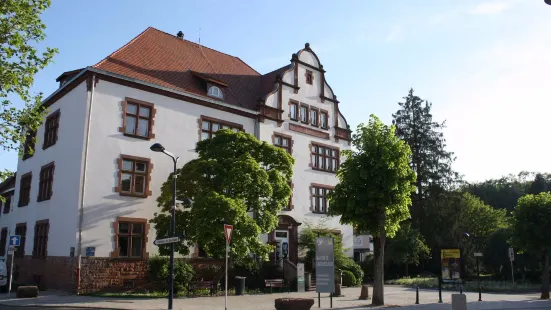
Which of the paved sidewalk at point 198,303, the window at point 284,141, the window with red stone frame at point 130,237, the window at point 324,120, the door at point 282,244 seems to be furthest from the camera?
the window at point 324,120

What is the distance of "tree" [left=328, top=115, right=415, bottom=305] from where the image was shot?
20844 millimetres

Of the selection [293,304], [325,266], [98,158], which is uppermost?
[98,158]

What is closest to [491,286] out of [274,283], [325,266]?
[274,283]

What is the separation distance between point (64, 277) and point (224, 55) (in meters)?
21.2

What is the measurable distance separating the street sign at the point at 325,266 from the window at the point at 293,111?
18.0 m

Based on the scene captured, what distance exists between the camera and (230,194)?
24125 mm

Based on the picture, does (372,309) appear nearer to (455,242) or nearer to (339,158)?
(339,158)

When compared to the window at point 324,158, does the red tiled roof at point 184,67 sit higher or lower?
higher

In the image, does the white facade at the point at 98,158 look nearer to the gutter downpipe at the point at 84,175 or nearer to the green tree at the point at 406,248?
the gutter downpipe at the point at 84,175

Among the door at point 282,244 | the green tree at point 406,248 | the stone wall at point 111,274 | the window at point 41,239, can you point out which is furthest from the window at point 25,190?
the green tree at point 406,248

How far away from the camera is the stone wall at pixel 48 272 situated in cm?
2405

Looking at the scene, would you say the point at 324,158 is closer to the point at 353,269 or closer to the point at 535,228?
the point at 353,269

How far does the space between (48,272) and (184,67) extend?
14880 mm

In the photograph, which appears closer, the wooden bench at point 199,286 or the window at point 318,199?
the wooden bench at point 199,286
